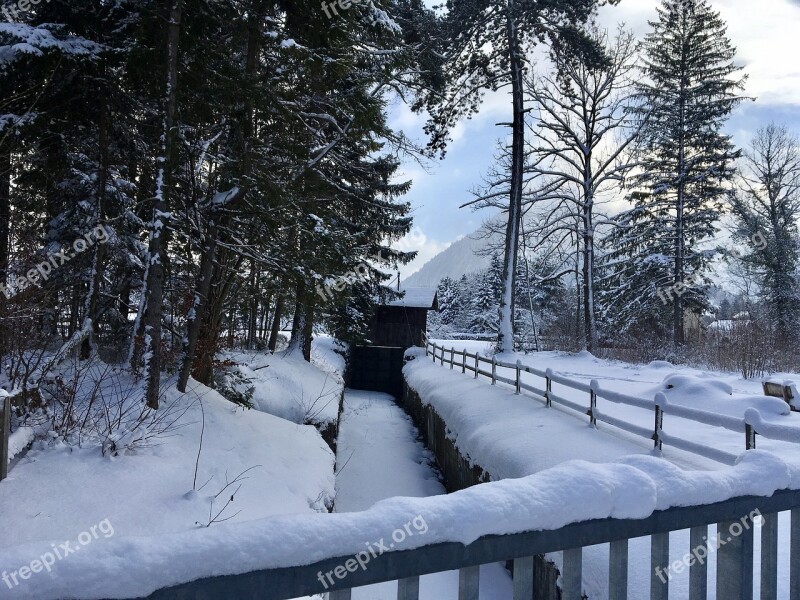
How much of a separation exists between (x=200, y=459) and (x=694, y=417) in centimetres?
622

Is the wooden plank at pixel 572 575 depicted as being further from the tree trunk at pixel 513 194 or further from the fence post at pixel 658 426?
the tree trunk at pixel 513 194

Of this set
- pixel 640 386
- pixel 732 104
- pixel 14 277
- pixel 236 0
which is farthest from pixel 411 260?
pixel 732 104

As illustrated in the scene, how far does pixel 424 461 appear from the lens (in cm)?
1298

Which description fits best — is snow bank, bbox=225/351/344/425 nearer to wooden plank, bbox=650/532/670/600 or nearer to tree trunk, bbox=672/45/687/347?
wooden plank, bbox=650/532/670/600

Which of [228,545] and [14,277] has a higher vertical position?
[14,277]

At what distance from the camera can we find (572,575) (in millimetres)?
1705

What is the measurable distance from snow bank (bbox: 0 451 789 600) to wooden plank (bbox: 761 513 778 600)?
0.54 feet

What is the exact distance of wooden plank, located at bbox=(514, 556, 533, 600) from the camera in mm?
1651

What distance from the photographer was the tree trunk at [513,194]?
60.0ft

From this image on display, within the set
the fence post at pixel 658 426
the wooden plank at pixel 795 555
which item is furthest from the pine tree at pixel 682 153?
the wooden plank at pixel 795 555

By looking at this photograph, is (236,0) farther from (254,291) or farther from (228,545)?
(228,545)

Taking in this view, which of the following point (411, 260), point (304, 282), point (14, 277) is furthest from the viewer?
point (411, 260)
